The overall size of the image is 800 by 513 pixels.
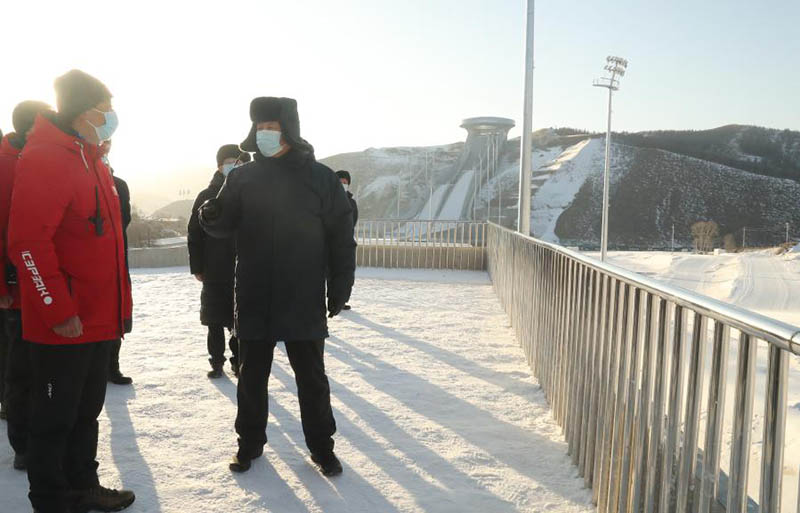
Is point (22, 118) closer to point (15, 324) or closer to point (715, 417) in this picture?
point (15, 324)

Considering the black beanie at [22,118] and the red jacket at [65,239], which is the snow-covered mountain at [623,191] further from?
the red jacket at [65,239]

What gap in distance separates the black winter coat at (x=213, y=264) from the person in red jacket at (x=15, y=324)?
5.13ft

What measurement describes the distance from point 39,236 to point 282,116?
4.29 feet

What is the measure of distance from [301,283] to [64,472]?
138cm

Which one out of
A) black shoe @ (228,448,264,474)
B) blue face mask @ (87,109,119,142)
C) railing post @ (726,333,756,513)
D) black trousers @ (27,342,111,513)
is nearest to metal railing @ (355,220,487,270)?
black shoe @ (228,448,264,474)

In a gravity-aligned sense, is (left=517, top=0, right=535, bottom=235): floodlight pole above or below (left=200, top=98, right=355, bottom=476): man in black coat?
above

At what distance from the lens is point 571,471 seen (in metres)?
3.36

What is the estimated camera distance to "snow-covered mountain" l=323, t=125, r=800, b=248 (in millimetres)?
65812

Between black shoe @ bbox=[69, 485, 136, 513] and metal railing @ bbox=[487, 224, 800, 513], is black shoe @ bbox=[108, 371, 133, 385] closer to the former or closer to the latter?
black shoe @ bbox=[69, 485, 136, 513]

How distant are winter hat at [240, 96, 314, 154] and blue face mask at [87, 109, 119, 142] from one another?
2.30ft

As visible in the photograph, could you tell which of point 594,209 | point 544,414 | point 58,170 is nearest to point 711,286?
point 544,414

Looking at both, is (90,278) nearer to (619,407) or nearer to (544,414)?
(619,407)

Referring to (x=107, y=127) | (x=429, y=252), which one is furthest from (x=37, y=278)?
(x=429, y=252)

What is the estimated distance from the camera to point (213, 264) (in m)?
4.84
